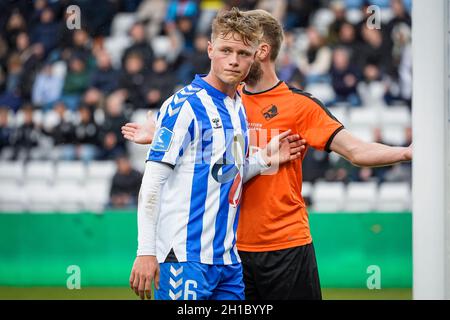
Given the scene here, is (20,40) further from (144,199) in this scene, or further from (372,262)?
(144,199)

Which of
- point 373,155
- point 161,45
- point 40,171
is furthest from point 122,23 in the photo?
point 373,155

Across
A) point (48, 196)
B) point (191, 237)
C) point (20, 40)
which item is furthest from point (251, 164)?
point (20, 40)

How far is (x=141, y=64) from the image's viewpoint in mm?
7984

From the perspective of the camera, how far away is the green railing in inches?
267

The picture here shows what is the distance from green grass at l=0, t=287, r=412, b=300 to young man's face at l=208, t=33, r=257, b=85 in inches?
149

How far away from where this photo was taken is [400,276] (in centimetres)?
690

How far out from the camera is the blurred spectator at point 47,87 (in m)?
7.96

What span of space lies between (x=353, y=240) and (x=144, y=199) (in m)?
4.32

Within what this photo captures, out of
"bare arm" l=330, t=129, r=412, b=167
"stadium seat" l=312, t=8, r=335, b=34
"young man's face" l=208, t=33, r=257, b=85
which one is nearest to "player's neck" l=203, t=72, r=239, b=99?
"young man's face" l=208, t=33, r=257, b=85

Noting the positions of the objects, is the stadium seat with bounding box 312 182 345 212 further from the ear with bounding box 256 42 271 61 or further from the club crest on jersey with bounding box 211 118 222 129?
the club crest on jersey with bounding box 211 118 222 129

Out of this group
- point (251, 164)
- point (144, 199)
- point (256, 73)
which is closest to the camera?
point (144, 199)

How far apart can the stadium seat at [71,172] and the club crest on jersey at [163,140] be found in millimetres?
5003

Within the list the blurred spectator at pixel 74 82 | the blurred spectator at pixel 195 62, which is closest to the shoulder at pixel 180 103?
the blurred spectator at pixel 195 62

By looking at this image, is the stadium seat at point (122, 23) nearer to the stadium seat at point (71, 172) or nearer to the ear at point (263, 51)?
the stadium seat at point (71, 172)
